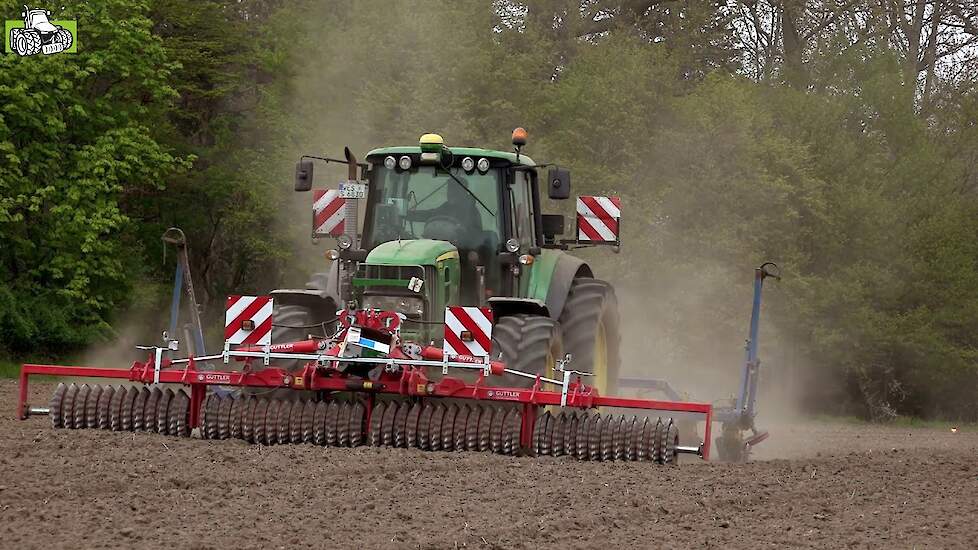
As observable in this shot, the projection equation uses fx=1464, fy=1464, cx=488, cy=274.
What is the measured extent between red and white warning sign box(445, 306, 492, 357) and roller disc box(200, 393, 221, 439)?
1.79 meters

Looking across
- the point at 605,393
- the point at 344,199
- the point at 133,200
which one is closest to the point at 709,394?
the point at 605,393

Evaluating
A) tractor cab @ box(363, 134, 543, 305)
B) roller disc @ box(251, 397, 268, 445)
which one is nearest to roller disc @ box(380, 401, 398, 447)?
roller disc @ box(251, 397, 268, 445)

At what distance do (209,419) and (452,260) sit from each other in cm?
225

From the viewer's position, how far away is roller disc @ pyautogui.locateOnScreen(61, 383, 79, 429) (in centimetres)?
1110

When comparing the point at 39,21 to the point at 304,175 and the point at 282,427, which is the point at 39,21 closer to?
the point at 304,175

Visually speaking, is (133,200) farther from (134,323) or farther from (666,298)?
(666,298)

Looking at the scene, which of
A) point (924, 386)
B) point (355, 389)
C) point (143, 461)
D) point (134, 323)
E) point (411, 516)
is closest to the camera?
point (411, 516)

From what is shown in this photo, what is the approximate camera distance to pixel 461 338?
414 inches

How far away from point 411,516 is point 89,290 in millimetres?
18425

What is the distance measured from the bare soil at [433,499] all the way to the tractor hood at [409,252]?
1.65 metres

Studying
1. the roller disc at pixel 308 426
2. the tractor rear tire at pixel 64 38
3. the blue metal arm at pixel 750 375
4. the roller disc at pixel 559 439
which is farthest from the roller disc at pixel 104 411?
the tractor rear tire at pixel 64 38

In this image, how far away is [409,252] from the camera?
11.1 m

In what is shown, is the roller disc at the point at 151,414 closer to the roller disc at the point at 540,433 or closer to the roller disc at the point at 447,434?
the roller disc at the point at 447,434

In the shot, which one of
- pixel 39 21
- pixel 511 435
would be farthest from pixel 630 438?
pixel 39 21
